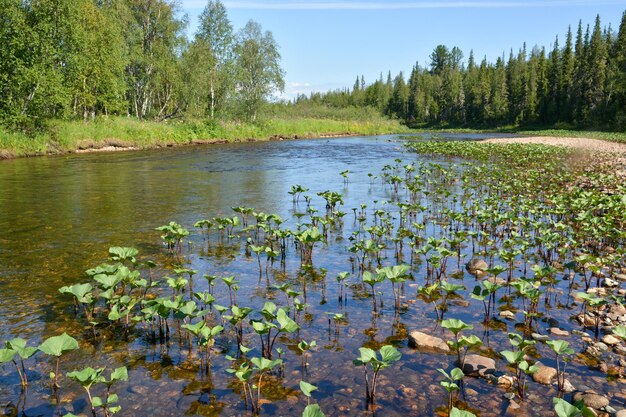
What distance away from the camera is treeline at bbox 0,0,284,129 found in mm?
31828

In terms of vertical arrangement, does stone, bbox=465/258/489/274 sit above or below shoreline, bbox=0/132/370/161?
below

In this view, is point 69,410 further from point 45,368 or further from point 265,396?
point 265,396

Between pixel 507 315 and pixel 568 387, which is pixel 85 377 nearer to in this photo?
pixel 568 387

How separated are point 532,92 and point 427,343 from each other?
102620mm

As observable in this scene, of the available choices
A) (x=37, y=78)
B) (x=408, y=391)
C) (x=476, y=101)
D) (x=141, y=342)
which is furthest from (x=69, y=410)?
(x=476, y=101)

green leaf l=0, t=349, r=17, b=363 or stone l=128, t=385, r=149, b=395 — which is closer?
green leaf l=0, t=349, r=17, b=363

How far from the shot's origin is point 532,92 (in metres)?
95.3

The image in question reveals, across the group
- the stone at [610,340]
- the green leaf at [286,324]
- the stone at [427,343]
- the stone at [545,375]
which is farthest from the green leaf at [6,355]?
the stone at [610,340]

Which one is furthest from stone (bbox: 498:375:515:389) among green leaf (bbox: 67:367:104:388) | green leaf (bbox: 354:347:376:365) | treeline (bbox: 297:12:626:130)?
treeline (bbox: 297:12:626:130)

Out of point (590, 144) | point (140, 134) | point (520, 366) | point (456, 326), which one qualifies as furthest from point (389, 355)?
point (590, 144)

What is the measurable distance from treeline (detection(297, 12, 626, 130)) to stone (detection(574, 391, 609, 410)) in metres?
72.4

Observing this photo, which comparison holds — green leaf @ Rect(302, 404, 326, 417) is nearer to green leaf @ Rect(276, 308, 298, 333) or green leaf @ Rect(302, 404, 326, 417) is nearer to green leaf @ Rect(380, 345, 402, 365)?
green leaf @ Rect(380, 345, 402, 365)

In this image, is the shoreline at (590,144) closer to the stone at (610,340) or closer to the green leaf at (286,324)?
the stone at (610,340)

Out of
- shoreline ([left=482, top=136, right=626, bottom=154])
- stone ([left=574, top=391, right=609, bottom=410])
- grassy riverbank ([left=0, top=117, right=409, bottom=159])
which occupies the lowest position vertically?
stone ([left=574, top=391, right=609, bottom=410])
